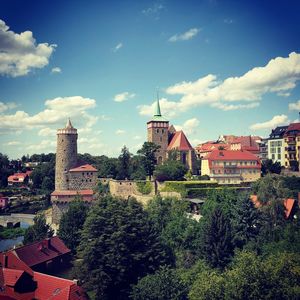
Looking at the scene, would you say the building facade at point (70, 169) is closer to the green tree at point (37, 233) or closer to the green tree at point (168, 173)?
the green tree at point (168, 173)

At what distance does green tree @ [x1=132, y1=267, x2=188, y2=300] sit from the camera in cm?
2328

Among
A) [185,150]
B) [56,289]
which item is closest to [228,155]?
[185,150]

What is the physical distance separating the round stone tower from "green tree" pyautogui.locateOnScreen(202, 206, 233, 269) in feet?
92.0

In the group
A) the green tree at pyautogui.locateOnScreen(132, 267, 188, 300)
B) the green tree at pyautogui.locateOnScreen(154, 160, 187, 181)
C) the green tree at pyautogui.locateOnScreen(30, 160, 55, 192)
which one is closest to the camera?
the green tree at pyautogui.locateOnScreen(132, 267, 188, 300)

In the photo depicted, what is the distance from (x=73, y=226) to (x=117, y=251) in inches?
527

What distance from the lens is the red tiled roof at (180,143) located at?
58219 millimetres

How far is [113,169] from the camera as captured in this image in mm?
59344

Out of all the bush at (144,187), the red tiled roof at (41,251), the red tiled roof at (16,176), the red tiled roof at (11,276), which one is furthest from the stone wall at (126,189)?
the red tiled roof at (16,176)

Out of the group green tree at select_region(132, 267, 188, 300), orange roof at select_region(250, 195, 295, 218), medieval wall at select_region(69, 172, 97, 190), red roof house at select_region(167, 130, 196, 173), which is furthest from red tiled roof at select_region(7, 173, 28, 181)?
green tree at select_region(132, 267, 188, 300)

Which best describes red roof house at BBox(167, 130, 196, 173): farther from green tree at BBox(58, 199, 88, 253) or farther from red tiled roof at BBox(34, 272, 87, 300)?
red tiled roof at BBox(34, 272, 87, 300)

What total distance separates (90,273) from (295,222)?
18843 millimetres

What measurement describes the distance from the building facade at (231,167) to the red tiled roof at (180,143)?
14.5 feet

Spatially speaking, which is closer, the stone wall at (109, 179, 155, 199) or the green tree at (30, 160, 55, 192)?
the stone wall at (109, 179, 155, 199)

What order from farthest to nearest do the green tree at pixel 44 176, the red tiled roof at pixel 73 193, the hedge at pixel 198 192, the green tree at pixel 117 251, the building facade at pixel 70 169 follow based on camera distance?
→ the green tree at pixel 44 176 < the building facade at pixel 70 169 < the red tiled roof at pixel 73 193 < the hedge at pixel 198 192 < the green tree at pixel 117 251
